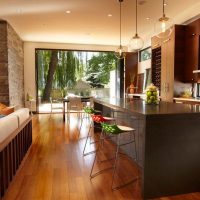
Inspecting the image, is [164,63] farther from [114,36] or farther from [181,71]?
[114,36]

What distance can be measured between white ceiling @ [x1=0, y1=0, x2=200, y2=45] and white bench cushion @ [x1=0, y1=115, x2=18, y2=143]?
3019mm

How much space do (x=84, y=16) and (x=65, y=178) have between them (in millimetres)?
4306

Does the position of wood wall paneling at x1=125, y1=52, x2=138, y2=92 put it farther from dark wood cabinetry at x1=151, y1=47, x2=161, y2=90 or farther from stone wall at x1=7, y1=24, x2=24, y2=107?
stone wall at x1=7, y1=24, x2=24, y2=107

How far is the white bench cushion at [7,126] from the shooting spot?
2281mm

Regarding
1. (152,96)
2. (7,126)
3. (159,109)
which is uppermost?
(152,96)

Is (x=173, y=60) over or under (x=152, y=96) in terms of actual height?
over

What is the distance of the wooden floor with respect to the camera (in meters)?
2.29

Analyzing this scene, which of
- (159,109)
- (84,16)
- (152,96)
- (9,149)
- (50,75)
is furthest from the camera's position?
A: (50,75)

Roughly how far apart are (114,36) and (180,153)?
6268mm

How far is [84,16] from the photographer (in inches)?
221

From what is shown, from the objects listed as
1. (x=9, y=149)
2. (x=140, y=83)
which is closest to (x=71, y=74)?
(x=140, y=83)

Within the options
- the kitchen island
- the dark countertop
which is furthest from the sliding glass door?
the kitchen island

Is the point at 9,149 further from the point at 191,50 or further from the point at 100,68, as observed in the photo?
the point at 100,68

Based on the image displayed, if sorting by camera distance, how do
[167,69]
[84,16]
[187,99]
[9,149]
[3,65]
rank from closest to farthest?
[9,149]
[187,99]
[84,16]
[167,69]
[3,65]
